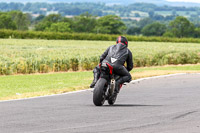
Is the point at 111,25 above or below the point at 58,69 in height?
below

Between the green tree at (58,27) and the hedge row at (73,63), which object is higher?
the hedge row at (73,63)

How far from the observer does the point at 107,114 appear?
921 cm

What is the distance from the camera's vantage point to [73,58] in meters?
26.5

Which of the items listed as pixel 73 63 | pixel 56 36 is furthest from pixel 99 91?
pixel 56 36

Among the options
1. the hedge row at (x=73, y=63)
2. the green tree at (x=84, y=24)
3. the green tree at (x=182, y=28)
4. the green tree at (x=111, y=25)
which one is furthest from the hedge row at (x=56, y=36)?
the green tree at (x=84, y=24)

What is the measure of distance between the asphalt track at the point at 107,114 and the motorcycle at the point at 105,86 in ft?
0.76

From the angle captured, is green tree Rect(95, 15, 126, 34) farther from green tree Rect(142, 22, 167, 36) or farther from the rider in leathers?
the rider in leathers

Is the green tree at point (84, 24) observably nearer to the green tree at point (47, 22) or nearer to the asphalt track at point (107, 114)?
the green tree at point (47, 22)

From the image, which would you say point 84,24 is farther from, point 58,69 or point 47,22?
point 58,69

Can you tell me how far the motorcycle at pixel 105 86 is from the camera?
10.3m

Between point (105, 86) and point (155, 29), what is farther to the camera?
point (155, 29)

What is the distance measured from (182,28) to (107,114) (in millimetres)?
163158

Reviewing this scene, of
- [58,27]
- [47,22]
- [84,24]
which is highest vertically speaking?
[47,22]

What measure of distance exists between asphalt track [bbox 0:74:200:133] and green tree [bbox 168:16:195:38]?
154465 mm
